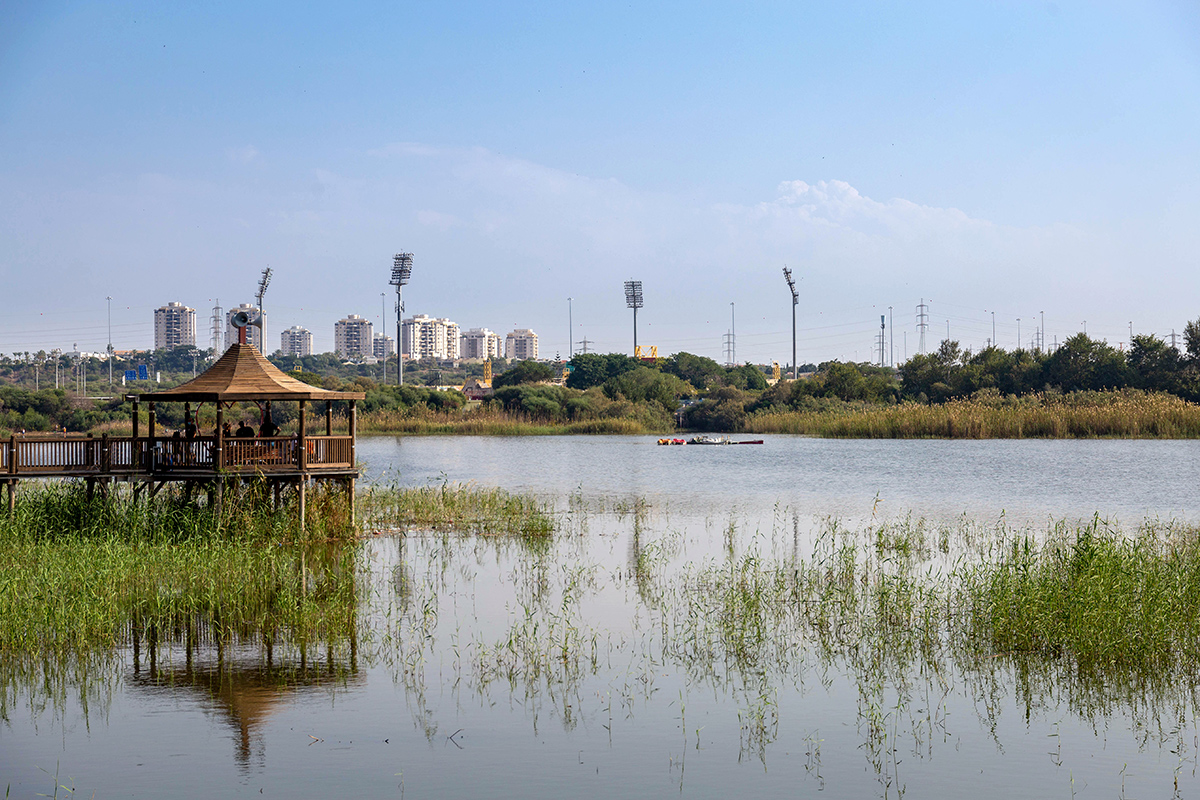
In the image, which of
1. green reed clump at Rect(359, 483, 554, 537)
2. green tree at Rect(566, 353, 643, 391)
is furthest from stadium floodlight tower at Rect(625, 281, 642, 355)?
green reed clump at Rect(359, 483, 554, 537)

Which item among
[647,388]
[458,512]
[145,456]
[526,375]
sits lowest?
[458,512]

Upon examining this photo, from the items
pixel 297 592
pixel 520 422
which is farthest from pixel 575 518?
pixel 520 422

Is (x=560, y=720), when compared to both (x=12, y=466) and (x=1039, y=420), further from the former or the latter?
(x=1039, y=420)

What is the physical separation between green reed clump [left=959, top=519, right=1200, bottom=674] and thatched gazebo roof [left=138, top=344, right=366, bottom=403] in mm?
13726

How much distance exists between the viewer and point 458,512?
28094mm

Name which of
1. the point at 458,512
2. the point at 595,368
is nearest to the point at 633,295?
Result: the point at 595,368

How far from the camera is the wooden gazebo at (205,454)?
21.7 metres

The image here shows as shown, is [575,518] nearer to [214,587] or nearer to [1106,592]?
[214,587]

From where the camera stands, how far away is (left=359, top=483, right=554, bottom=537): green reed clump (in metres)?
25.8

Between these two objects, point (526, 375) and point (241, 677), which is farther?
point (526, 375)

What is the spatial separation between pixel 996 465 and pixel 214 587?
32.7 m

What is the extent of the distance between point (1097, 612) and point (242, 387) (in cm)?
1655

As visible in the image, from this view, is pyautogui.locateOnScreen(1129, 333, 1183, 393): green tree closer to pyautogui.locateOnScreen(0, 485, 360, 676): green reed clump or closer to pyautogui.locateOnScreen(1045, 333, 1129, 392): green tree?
pyautogui.locateOnScreen(1045, 333, 1129, 392): green tree

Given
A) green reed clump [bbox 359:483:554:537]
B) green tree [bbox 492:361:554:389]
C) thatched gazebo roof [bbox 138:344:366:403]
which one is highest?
green tree [bbox 492:361:554:389]
